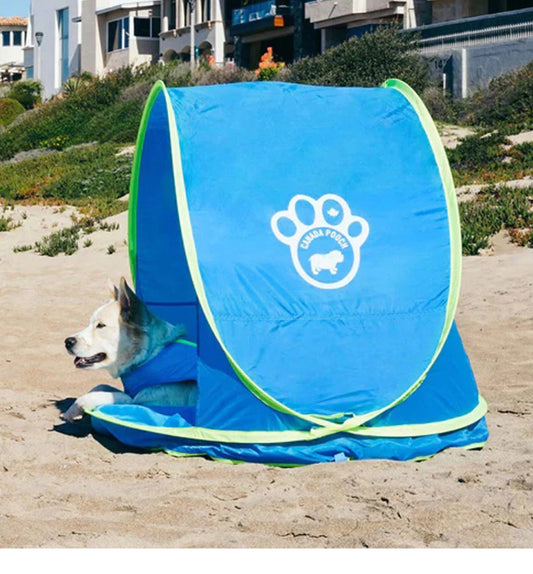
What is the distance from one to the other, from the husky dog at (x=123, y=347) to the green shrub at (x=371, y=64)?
869 inches

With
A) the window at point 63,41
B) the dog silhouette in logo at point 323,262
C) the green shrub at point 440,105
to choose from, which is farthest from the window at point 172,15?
the dog silhouette in logo at point 323,262

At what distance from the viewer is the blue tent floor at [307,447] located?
608cm

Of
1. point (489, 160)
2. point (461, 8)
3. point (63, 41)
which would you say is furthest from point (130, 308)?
point (63, 41)

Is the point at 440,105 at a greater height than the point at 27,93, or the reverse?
the point at 27,93

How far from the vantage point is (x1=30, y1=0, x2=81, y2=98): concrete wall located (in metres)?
55.9

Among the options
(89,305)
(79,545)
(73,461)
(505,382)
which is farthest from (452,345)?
(89,305)

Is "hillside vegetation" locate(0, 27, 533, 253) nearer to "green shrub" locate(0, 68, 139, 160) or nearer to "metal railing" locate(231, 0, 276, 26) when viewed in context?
"green shrub" locate(0, 68, 139, 160)

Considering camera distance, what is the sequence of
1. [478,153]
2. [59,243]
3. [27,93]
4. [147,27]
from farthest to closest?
[27,93] < [147,27] < [478,153] < [59,243]

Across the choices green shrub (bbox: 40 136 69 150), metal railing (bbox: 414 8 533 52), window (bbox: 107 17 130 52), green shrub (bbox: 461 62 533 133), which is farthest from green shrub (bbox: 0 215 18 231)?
window (bbox: 107 17 130 52)

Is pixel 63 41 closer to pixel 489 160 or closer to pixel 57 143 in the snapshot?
pixel 57 143

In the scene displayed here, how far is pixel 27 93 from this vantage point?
51.8 metres

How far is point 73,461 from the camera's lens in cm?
609

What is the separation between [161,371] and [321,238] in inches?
52.8

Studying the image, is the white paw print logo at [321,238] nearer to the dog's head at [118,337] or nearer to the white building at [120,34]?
the dog's head at [118,337]
